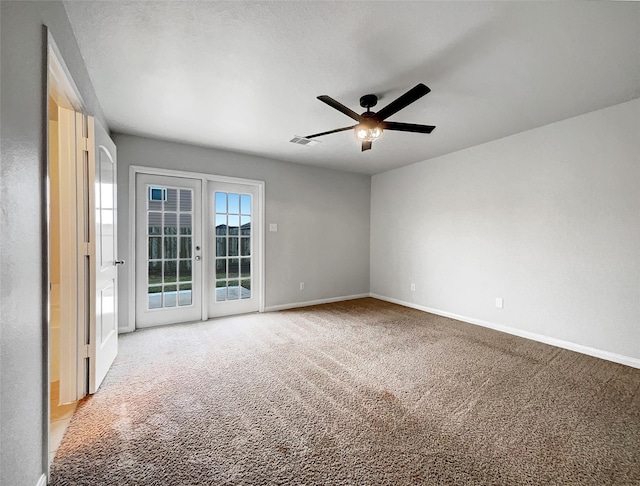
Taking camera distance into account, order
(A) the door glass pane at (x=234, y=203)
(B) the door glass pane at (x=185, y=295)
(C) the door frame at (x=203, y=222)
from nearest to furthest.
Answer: (C) the door frame at (x=203, y=222), (B) the door glass pane at (x=185, y=295), (A) the door glass pane at (x=234, y=203)

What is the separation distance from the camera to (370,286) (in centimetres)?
590

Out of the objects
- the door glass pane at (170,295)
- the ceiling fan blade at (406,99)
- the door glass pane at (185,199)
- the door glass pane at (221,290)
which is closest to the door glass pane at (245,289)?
the door glass pane at (221,290)

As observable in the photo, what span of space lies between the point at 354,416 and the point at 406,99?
2.28 m

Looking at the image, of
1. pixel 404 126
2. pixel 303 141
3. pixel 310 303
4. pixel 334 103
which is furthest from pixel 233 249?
pixel 404 126

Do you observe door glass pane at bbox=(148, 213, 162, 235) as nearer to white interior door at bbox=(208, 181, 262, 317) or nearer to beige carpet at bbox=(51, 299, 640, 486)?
white interior door at bbox=(208, 181, 262, 317)

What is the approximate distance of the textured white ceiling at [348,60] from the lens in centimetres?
174

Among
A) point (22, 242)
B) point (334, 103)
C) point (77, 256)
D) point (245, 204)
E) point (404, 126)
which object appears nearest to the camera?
point (22, 242)

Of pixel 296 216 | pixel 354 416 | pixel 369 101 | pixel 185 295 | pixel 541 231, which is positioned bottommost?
pixel 354 416

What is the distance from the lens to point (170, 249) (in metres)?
3.98

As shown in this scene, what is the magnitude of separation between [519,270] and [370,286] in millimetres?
2751

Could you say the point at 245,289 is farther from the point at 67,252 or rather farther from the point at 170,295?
the point at 67,252

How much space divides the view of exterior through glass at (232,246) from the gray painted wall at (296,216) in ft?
1.02

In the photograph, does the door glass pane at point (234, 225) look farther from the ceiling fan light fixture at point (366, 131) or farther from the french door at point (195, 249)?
the ceiling fan light fixture at point (366, 131)

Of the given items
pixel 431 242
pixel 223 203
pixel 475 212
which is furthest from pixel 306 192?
pixel 475 212
